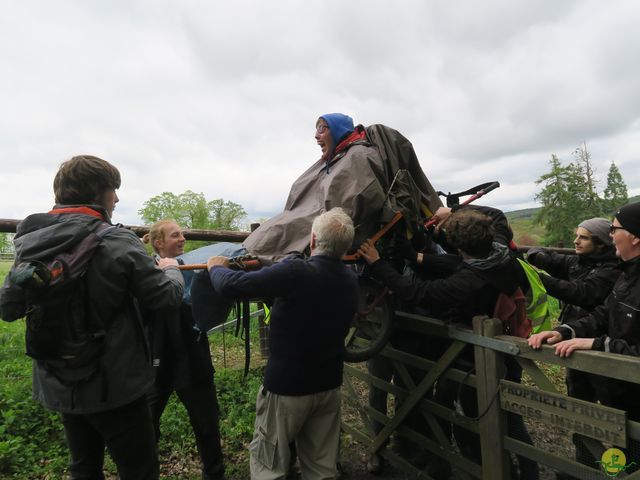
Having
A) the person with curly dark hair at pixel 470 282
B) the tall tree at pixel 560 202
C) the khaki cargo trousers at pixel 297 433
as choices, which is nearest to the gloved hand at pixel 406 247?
the person with curly dark hair at pixel 470 282

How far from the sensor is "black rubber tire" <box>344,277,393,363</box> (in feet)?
10.4

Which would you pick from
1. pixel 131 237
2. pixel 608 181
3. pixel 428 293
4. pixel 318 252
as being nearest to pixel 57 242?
pixel 131 237

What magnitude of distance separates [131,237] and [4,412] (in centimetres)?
309

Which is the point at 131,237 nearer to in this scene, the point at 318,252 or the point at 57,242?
the point at 57,242

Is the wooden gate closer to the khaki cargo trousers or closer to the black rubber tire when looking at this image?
the black rubber tire

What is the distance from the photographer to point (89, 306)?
2.02 m

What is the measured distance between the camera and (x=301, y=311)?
95.7 inches

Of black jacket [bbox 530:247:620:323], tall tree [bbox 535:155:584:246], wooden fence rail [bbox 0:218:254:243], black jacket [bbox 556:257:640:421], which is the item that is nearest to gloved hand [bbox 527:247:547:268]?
black jacket [bbox 530:247:620:323]

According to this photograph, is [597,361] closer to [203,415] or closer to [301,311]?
[301,311]

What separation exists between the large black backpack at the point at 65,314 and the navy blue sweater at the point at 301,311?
689mm

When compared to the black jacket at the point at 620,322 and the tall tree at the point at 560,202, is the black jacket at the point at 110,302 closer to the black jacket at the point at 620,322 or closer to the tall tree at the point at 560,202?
the black jacket at the point at 620,322

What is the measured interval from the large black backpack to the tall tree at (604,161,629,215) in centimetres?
5171

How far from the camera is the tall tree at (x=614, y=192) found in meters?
43.5

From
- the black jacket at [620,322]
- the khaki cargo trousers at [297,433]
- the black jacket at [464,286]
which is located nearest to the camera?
the black jacket at [620,322]
